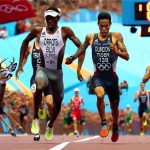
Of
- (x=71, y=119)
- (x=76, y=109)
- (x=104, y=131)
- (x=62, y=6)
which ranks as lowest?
(x=71, y=119)

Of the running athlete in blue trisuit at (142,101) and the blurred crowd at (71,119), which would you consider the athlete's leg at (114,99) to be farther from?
the running athlete in blue trisuit at (142,101)

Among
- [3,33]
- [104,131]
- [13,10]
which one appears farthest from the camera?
[3,33]

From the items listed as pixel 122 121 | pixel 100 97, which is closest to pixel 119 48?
pixel 100 97

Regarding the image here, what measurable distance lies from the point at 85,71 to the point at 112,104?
859 inches

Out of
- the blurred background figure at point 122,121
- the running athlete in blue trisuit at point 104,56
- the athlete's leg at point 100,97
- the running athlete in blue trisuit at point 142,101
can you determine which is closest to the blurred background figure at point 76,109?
A: the running athlete in blue trisuit at point 142,101

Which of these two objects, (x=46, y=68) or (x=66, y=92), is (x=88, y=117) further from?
(x=46, y=68)

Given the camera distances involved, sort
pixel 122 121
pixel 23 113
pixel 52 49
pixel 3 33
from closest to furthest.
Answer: pixel 52 49 → pixel 23 113 → pixel 122 121 → pixel 3 33

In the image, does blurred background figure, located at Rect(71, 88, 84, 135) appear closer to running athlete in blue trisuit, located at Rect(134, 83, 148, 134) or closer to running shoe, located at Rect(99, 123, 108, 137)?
running athlete in blue trisuit, located at Rect(134, 83, 148, 134)

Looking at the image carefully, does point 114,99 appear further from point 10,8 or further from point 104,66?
point 10,8

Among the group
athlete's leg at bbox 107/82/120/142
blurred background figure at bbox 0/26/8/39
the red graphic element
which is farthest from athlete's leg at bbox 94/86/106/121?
blurred background figure at bbox 0/26/8/39

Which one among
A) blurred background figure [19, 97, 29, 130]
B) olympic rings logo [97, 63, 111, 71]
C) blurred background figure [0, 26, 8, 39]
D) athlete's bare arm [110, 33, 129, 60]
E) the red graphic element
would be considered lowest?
blurred background figure [19, 97, 29, 130]

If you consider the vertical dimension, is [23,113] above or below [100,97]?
below

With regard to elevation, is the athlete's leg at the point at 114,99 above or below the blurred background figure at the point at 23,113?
above

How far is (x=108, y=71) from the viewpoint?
1592 cm
